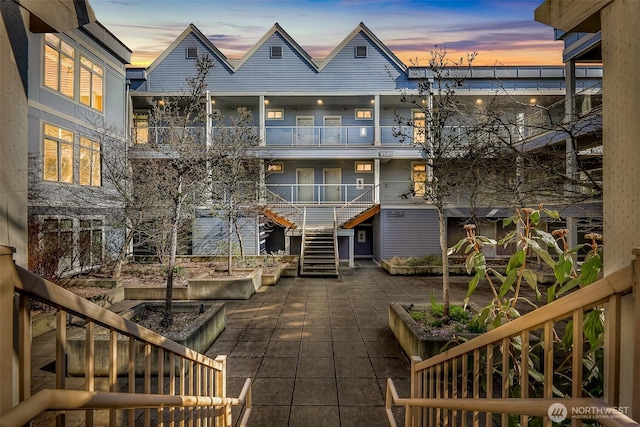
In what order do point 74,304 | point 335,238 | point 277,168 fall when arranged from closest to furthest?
point 74,304, point 335,238, point 277,168

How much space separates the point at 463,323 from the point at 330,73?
14.8 meters

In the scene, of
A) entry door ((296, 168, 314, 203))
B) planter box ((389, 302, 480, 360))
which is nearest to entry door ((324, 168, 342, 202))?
entry door ((296, 168, 314, 203))

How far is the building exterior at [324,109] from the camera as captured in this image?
51.3 ft

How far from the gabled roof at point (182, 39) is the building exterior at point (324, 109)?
0.16 ft

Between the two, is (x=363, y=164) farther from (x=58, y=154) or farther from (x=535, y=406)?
(x=535, y=406)

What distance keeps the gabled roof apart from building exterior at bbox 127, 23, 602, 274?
47 mm

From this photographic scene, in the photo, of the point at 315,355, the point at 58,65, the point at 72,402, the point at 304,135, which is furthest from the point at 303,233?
the point at 72,402

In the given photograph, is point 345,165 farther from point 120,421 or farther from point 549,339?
point 549,339

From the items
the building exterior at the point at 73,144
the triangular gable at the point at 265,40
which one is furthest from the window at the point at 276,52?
the building exterior at the point at 73,144

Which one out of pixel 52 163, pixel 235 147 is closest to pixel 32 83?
pixel 52 163

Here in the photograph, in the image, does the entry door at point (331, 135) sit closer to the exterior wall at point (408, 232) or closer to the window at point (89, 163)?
the exterior wall at point (408, 232)

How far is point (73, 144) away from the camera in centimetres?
1095

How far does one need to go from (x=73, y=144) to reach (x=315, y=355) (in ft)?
36.2

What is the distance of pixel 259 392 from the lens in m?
4.45
